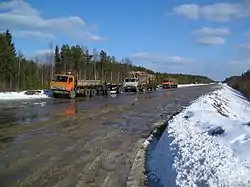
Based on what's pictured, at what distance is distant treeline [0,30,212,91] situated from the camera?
7981 centimetres

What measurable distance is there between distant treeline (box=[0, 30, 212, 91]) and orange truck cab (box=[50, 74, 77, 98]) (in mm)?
28874

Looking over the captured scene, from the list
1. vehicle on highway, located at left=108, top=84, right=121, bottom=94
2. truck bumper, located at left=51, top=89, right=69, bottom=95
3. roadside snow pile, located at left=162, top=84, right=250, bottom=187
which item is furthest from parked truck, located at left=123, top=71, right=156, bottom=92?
roadside snow pile, located at left=162, top=84, right=250, bottom=187

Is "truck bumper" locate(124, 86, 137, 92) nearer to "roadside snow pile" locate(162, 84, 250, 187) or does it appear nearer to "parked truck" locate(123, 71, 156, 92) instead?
"parked truck" locate(123, 71, 156, 92)

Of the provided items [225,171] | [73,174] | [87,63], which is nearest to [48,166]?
[73,174]

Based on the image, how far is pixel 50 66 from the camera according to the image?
97625 millimetres

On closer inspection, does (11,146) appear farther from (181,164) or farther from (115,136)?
(181,164)

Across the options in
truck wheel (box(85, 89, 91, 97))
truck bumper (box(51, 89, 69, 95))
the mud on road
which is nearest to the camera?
the mud on road

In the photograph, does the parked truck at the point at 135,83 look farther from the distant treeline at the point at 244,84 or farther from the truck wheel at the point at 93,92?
the distant treeline at the point at 244,84

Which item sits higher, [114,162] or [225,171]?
[225,171]

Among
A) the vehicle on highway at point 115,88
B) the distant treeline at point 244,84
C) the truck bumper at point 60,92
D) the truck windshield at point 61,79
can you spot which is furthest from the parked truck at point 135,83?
the truck bumper at point 60,92

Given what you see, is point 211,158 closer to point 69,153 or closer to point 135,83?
point 69,153

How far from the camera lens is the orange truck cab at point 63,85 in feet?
129

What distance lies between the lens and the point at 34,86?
86125 mm

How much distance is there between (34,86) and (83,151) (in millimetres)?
77736
